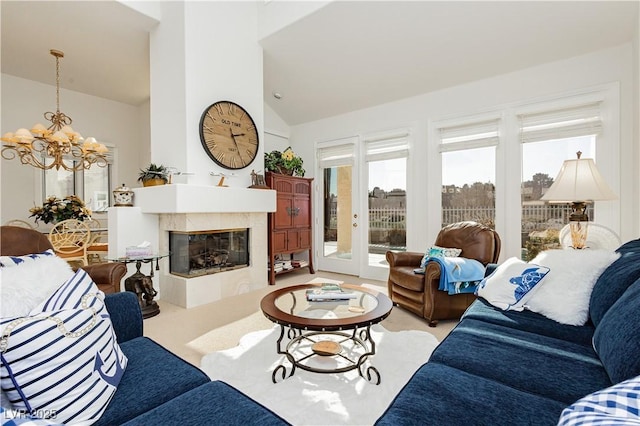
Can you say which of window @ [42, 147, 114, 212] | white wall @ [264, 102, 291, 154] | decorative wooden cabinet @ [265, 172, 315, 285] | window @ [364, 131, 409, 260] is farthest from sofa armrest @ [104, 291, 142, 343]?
window @ [42, 147, 114, 212]

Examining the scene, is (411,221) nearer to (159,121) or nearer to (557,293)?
(557,293)

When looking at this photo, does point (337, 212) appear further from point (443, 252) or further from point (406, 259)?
point (443, 252)

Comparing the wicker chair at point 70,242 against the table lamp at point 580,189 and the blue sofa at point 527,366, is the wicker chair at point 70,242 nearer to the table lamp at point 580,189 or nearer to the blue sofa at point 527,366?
the blue sofa at point 527,366

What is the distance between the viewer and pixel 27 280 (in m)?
1.17

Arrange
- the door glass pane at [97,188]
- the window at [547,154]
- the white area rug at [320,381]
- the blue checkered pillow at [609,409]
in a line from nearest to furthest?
the blue checkered pillow at [609,409] < the white area rug at [320,381] < the window at [547,154] < the door glass pane at [97,188]

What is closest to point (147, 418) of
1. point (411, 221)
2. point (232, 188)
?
point (232, 188)

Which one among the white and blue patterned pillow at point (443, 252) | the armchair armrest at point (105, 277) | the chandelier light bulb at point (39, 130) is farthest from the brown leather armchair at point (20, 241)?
the white and blue patterned pillow at point (443, 252)

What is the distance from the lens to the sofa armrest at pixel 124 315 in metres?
1.49

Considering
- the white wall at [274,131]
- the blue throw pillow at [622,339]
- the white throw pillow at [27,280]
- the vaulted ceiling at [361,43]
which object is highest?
the vaulted ceiling at [361,43]

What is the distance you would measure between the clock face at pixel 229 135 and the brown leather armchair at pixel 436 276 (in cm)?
227

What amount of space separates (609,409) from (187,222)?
3592 mm

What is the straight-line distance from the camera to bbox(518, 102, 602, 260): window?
126 inches

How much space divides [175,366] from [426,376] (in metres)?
1.01

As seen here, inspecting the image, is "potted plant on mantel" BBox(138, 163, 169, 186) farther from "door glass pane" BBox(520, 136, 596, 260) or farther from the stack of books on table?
"door glass pane" BBox(520, 136, 596, 260)
